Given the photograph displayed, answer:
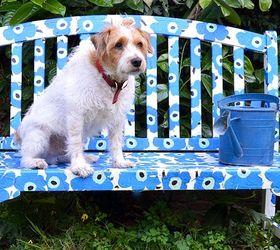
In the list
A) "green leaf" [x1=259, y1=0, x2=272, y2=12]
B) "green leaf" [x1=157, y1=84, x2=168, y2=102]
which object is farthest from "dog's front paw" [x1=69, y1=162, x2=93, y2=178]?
"green leaf" [x1=259, y1=0, x2=272, y2=12]

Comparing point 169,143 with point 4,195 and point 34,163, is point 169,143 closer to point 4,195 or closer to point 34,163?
point 34,163

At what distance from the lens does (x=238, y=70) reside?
14.0 feet

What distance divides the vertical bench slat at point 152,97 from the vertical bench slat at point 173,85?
0.36 ft

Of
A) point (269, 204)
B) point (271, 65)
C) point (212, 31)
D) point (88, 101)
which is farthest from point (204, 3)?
point (269, 204)

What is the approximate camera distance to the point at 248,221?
3.97 meters

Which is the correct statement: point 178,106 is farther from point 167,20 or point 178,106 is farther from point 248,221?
point 248,221

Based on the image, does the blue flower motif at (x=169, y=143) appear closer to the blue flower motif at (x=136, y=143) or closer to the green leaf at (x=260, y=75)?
the blue flower motif at (x=136, y=143)

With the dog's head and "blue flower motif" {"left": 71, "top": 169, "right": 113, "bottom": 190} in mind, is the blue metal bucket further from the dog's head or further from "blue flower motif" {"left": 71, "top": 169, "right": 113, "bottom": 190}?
"blue flower motif" {"left": 71, "top": 169, "right": 113, "bottom": 190}

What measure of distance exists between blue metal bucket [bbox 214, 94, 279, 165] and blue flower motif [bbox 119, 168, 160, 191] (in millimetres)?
562

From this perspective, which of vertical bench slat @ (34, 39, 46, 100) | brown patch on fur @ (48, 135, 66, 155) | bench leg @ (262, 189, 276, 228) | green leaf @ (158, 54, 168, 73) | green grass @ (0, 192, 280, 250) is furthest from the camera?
green leaf @ (158, 54, 168, 73)

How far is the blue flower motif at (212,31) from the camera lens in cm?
420

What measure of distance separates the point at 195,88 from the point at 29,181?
1.58 meters

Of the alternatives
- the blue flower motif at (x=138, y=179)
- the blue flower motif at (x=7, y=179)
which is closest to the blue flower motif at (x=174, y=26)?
the blue flower motif at (x=138, y=179)

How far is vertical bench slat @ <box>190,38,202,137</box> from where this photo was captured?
13.8 ft
